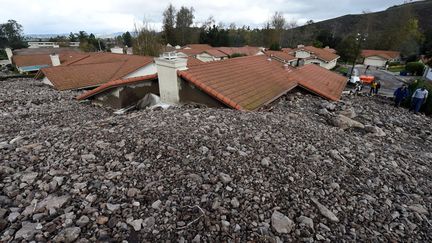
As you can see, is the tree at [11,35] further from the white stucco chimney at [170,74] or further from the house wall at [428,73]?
the house wall at [428,73]

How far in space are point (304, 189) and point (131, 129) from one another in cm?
342

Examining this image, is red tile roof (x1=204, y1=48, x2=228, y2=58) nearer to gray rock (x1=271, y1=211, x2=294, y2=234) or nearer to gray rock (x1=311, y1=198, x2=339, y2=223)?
gray rock (x1=311, y1=198, x2=339, y2=223)

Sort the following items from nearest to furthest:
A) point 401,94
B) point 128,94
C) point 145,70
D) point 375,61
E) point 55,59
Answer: point 128,94 < point 401,94 < point 145,70 < point 55,59 < point 375,61

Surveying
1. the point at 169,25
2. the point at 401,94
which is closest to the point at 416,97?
the point at 401,94

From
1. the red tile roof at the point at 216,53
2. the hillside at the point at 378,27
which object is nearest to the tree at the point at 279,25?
the hillside at the point at 378,27

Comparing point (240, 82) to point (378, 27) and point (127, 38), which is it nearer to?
point (127, 38)

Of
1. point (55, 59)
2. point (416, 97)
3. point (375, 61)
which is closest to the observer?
point (416, 97)

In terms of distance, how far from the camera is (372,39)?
199 ft

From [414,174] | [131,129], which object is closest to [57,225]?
[131,129]

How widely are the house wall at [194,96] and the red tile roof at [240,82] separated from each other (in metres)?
0.20

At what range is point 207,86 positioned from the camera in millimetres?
6832

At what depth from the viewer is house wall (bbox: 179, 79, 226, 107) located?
271 inches

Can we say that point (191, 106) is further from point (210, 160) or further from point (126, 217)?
point (126, 217)

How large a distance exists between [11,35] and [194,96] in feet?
315
